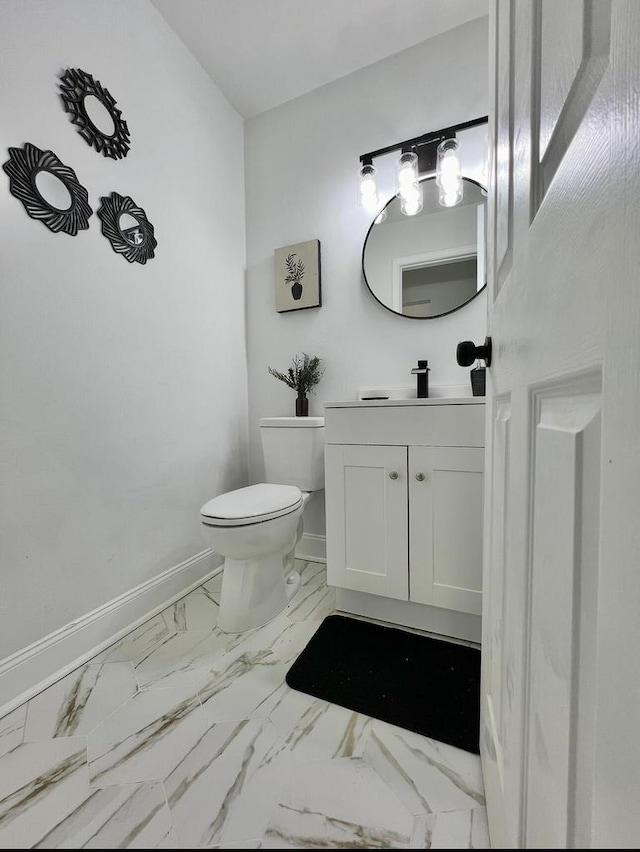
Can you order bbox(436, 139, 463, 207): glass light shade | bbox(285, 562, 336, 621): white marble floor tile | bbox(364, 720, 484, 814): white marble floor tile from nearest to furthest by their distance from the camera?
bbox(364, 720, 484, 814): white marble floor tile → bbox(285, 562, 336, 621): white marble floor tile → bbox(436, 139, 463, 207): glass light shade

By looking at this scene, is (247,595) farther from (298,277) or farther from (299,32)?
(299,32)

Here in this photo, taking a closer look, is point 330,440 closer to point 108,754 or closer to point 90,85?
point 108,754

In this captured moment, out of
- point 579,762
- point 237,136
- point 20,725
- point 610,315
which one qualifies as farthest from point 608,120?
point 237,136

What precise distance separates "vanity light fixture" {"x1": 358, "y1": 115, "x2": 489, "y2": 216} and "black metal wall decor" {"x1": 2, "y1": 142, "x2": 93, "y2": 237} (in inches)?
43.4

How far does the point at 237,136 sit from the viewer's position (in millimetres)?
1917


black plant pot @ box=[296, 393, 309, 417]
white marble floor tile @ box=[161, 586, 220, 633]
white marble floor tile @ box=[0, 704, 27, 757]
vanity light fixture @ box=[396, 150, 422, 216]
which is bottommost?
white marble floor tile @ box=[161, 586, 220, 633]

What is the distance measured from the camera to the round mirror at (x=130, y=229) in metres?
1.32

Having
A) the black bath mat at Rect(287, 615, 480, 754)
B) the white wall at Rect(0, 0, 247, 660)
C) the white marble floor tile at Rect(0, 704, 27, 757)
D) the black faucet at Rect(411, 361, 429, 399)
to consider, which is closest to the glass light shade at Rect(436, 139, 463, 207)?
the black faucet at Rect(411, 361, 429, 399)

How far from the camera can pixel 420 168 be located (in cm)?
157

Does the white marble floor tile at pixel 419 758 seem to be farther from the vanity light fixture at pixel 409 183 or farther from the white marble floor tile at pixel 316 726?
the vanity light fixture at pixel 409 183

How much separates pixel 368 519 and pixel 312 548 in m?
0.69

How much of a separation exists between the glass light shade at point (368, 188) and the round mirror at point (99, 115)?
0.96 metres

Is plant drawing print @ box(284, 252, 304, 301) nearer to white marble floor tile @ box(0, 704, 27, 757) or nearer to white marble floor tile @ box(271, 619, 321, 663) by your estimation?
white marble floor tile @ box(271, 619, 321, 663)

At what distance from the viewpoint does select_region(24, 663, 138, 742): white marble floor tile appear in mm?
888
